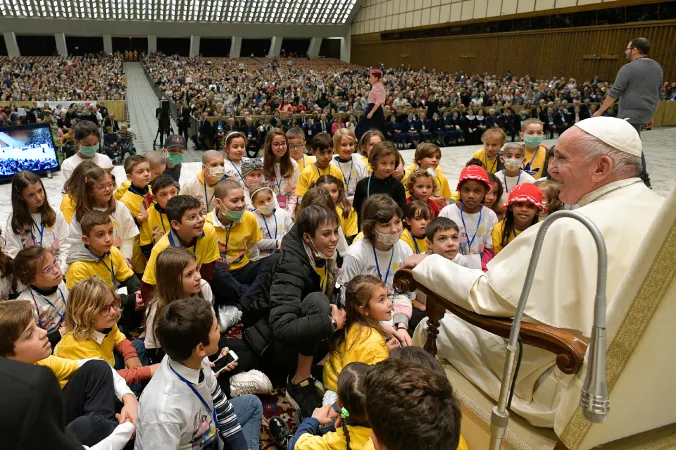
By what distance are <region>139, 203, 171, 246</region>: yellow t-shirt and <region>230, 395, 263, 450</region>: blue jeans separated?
7.20 ft

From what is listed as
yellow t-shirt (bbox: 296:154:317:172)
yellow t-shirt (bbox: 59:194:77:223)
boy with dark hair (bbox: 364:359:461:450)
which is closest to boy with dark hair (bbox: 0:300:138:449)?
boy with dark hair (bbox: 364:359:461:450)

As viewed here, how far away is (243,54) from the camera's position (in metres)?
45.8

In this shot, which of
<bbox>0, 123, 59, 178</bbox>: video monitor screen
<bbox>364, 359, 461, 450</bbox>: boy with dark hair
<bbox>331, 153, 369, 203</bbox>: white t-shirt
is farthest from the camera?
<bbox>0, 123, 59, 178</bbox>: video monitor screen

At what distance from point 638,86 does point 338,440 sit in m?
5.89

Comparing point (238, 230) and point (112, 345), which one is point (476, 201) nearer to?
point (238, 230)

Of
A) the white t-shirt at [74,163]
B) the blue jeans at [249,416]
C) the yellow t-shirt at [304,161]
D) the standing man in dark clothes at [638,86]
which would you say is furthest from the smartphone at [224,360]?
the standing man in dark clothes at [638,86]

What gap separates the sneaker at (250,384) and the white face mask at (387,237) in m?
1.23

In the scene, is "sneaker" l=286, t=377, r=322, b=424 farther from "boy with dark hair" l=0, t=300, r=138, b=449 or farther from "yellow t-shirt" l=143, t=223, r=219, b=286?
"yellow t-shirt" l=143, t=223, r=219, b=286

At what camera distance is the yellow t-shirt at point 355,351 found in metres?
2.52

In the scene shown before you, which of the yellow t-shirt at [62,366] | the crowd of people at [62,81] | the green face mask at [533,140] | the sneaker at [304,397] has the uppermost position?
the crowd of people at [62,81]

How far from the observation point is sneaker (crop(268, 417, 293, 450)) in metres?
2.52

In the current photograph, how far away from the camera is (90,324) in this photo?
8.87ft

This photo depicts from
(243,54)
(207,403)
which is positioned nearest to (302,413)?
(207,403)

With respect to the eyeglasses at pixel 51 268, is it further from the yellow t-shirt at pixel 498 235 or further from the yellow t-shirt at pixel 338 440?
the yellow t-shirt at pixel 498 235
